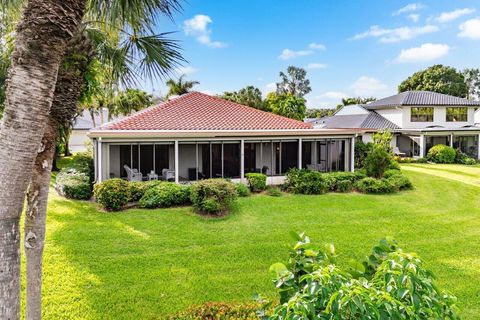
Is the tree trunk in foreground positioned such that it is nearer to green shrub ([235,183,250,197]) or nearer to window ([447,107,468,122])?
green shrub ([235,183,250,197])

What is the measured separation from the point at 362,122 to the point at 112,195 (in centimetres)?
3064

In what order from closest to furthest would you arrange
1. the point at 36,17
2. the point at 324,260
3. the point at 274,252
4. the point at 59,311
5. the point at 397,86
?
the point at 36,17
the point at 324,260
the point at 59,311
the point at 274,252
the point at 397,86

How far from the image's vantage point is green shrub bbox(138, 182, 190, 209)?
1529 cm

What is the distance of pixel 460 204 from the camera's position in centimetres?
1747

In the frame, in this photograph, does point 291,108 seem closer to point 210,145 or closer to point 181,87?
point 181,87

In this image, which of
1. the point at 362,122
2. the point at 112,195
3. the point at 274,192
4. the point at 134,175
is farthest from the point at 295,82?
the point at 112,195

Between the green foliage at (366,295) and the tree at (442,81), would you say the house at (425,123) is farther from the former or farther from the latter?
the green foliage at (366,295)

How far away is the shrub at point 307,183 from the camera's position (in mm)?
18531

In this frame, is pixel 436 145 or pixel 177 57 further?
pixel 436 145

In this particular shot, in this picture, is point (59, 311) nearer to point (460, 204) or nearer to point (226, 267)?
point (226, 267)

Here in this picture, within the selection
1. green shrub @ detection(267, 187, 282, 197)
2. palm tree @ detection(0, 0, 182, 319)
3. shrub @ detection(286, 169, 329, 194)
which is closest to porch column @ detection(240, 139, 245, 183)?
green shrub @ detection(267, 187, 282, 197)

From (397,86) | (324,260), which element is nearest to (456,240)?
(324,260)

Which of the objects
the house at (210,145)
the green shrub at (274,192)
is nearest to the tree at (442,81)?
the house at (210,145)

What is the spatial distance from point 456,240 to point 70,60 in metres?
12.3
